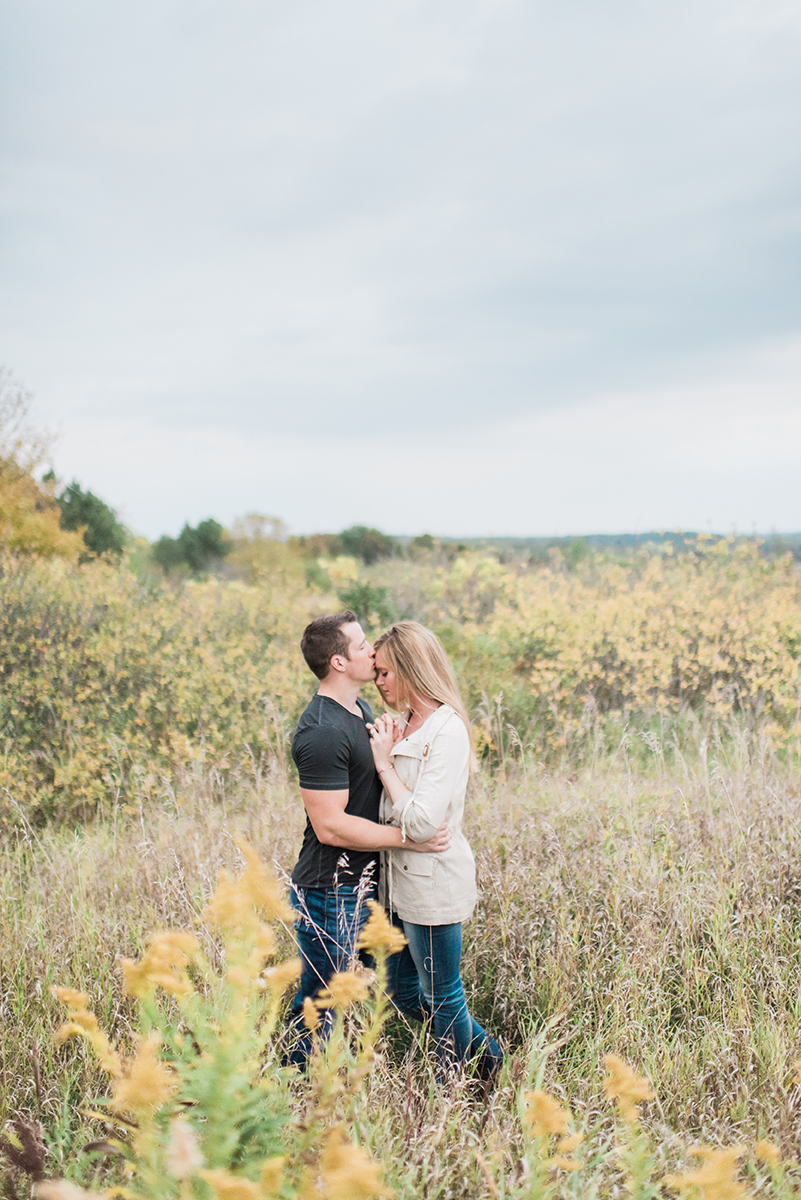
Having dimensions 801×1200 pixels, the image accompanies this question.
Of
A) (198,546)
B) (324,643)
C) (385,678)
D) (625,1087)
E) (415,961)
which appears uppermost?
(198,546)

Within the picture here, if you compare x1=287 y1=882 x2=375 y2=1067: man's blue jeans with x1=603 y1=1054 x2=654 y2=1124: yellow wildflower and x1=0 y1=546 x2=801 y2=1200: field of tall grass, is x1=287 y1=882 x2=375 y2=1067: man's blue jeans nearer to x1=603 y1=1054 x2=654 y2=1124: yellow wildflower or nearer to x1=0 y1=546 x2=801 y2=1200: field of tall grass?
x1=0 y1=546 x2=801 y2=1200: field of tall grass

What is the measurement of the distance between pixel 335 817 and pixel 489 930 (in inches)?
41.5

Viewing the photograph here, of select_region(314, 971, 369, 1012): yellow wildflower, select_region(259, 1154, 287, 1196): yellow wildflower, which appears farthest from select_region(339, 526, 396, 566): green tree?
select_region(259, 1154, 287, 1196): yellow wildflower

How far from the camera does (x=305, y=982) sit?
8.43ft

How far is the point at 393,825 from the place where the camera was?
2564 mm

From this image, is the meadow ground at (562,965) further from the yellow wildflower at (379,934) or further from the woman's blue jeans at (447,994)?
the yellow wildflower at (379,934)

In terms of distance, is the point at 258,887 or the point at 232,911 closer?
the point at 232,911

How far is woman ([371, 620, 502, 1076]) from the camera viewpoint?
2.44 m

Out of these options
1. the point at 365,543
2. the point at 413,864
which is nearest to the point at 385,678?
the point at 413,864

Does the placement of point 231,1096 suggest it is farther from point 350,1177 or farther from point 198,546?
point 198,546

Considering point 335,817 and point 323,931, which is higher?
point 335,817

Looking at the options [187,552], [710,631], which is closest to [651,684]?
[710,631]

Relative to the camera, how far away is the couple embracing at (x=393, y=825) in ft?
8.05

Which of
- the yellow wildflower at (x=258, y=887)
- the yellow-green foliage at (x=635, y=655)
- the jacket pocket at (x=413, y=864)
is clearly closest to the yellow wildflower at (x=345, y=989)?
the yellow wildflower at (x=258, y=887)
